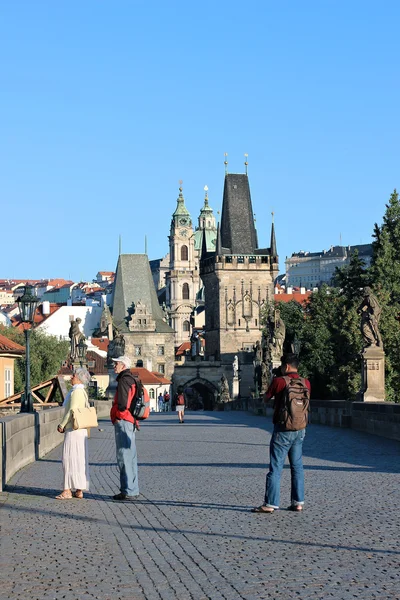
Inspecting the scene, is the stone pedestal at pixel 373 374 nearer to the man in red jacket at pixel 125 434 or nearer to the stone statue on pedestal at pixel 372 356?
the stone statue on pedestal at pixel 372 356

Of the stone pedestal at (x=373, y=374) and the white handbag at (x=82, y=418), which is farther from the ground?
the stone pedestal at (x=373, y=374)

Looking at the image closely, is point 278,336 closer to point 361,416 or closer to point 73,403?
point 361,416

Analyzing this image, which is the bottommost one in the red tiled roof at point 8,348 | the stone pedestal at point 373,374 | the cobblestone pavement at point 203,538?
the cobblestone pavement at point 203,538

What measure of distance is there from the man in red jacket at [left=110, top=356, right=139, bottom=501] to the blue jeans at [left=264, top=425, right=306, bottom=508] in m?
1.89

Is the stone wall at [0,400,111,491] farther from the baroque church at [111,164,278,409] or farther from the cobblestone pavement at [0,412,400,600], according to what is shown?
the baroque church at [111,164,278,409]

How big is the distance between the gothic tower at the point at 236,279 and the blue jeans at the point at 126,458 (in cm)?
12073

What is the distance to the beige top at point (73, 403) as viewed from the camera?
43.2ft

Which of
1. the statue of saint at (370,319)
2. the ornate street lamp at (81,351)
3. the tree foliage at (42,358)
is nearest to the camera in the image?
the statue of saint at (370,319)

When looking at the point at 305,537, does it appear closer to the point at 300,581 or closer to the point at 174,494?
the point at 300,581

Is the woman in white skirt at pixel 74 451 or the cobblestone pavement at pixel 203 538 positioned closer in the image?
the cobblestone pavement at pixel 203 538

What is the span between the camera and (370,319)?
26.5 m

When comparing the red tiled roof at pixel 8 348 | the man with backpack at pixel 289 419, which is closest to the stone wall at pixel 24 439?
the man with backpack at pixel 289 419

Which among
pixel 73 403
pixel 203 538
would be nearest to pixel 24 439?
pixel 73 403

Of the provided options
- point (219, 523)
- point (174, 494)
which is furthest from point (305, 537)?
point (174, 494)
